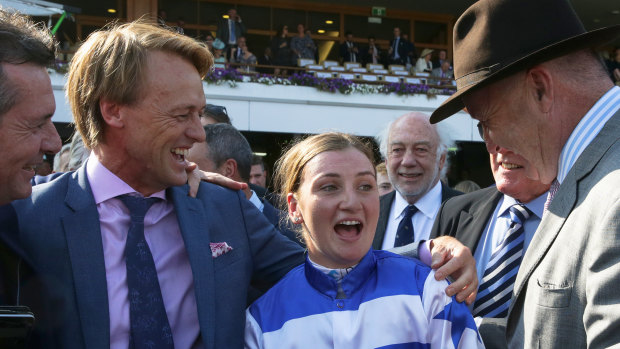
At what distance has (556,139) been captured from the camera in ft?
5.49

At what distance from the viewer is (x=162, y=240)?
2.13 meters

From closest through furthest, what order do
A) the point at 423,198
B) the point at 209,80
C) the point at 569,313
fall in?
the point at 569,313, the point at 423,198, the point at 209,80

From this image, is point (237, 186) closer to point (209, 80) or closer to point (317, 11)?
point (209, 80)

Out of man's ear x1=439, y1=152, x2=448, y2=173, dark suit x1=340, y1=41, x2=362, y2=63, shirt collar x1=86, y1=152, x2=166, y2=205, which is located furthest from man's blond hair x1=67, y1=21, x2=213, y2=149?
dark suit x1=340, y1=41, x2=362, y2=63

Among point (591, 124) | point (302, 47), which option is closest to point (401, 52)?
point (302, 47)

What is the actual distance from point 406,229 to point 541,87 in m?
2.70

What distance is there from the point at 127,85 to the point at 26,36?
338 millimetres

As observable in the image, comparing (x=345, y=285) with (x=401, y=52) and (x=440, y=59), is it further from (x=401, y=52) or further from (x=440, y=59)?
(x=440, y=59)

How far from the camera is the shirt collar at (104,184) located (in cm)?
209

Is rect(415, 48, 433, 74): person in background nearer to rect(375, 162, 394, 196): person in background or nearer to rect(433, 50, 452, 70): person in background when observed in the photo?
rect(433, 50, 452, 70): person in background

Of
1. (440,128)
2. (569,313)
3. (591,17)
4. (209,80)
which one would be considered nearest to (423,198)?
(440,128)

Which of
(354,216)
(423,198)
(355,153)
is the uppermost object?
(355,153)

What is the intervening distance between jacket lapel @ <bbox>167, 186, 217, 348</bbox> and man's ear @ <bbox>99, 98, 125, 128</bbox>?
0.30 meters

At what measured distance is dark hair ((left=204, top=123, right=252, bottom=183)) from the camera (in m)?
4.11
